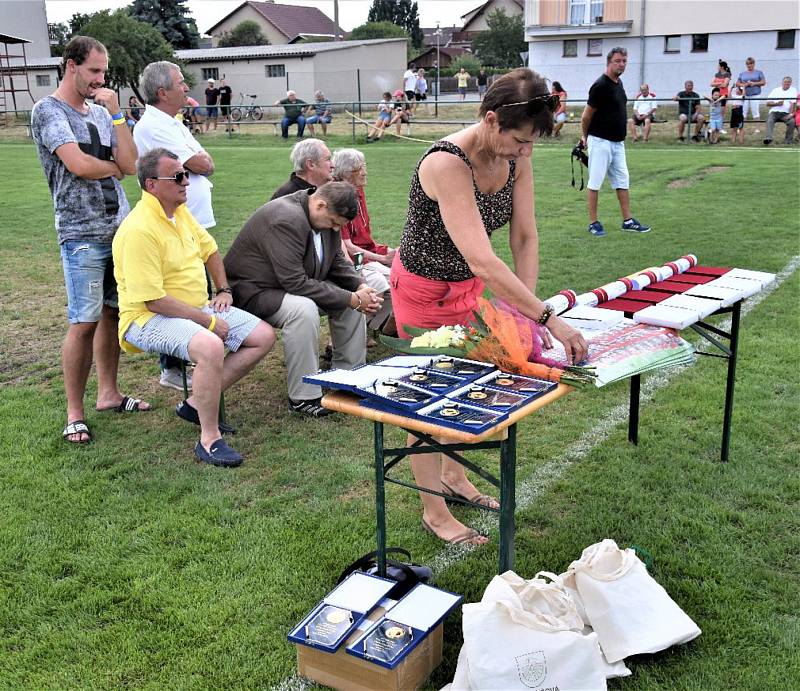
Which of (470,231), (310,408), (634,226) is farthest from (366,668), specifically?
(634,226)

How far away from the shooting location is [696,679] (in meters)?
2.69

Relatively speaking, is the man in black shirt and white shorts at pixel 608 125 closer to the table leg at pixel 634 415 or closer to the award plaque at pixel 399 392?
the table leg at pixel 634 415

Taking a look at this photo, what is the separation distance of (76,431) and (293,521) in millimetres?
1584

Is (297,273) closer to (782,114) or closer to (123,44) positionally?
(782,114)

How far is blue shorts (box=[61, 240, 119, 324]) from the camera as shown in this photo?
4.55 meters

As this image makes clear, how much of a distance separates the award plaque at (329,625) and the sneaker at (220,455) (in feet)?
5.32

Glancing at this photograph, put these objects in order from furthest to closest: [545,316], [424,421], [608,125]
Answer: [608,125]
[545,316]
[424,421]

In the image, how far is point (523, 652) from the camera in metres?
2.40

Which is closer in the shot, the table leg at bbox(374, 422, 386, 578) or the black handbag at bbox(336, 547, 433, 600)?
the table leg at bbox(374, 422, 386, 578)

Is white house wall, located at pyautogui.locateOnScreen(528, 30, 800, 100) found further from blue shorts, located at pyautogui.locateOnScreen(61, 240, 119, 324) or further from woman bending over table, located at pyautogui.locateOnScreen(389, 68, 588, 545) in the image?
woman bending over table, located at pyautogui.locateOnScreen(389, 68, 588, 545)

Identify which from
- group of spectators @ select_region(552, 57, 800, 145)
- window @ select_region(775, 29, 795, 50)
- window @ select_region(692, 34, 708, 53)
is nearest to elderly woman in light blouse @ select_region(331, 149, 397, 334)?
group of spectators @ select_region(552, 57, 800, 145)

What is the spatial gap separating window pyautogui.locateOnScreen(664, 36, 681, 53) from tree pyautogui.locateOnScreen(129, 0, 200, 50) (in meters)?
33.7

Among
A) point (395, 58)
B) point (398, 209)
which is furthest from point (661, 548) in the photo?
point (395, 58)

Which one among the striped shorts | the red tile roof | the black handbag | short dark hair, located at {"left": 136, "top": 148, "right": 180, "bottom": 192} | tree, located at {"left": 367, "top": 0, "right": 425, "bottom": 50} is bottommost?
the black handbag
